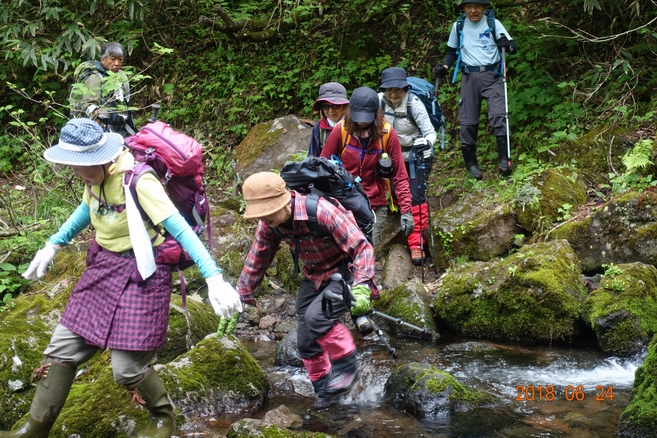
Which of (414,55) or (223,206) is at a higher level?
(414,55)

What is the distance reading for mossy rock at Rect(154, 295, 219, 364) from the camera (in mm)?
5027

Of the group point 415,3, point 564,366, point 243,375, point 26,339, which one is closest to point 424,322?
point 564,366

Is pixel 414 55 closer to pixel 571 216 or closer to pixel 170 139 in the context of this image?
pixel 571 216

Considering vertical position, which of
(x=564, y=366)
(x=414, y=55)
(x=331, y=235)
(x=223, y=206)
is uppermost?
(x=414, y=55)

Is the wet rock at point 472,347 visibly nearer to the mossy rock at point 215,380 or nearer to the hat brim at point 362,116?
the mossy rock at point 215,380

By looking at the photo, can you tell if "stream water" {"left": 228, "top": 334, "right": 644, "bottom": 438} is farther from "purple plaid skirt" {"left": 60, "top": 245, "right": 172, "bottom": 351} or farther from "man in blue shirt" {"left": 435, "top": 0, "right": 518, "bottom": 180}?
"man in blue shirt" {"left": 435, "top": 0, "right": 518, "bottom": 180}

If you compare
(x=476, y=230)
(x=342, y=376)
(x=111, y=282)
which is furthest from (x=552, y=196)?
(x=111, y=282)

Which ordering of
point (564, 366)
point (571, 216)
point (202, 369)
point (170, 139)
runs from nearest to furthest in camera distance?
1. point (170, 139)
2. point (202, 369)
3. point (564, 366)
4. point (571, 216)

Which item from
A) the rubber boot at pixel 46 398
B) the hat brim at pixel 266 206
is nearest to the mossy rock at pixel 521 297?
the hat brim at pixel 266 206

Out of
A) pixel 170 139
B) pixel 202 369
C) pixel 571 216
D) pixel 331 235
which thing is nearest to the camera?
pixel 170 139

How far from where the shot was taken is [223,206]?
9.26 metres

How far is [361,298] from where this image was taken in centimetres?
351

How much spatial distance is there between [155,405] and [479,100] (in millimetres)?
6775

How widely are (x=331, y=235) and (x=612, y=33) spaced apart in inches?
323
